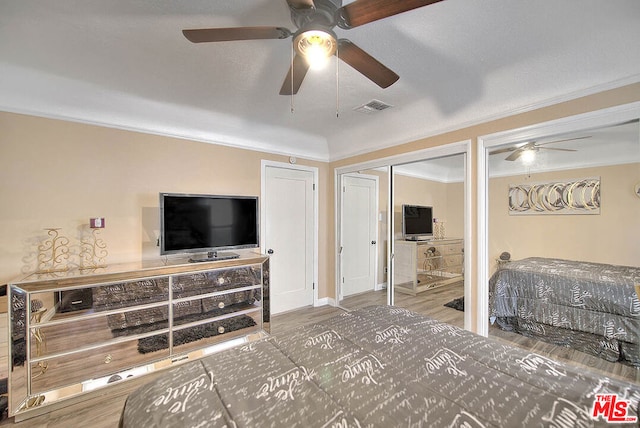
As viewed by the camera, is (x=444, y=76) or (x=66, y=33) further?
(x=444, y=76)

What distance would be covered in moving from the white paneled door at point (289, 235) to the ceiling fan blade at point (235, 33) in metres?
2.31

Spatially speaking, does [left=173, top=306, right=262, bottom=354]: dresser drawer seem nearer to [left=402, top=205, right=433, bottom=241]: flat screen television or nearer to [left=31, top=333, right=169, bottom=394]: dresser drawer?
[left=31, top=333, right=169, bottom=394]: dresser drawer

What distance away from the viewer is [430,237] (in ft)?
10.2

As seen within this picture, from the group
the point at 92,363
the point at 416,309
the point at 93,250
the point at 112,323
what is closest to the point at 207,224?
the point at 93,250

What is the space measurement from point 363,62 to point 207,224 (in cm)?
217

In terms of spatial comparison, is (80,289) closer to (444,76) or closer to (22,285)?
A: (22,285)

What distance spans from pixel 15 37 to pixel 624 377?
4982 millimetres

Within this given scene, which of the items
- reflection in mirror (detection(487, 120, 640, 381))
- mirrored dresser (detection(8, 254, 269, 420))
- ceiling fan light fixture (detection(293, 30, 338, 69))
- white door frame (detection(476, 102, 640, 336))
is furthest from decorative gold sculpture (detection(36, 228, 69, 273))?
reflection in mirror (detection(487, 120, 640, 381))

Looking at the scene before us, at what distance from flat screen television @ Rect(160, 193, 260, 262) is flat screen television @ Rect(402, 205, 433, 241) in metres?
1.84

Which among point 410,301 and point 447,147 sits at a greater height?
point 447,147

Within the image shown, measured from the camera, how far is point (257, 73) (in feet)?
7.26

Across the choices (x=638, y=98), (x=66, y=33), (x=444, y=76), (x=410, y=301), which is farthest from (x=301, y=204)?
(x=638, y=98)

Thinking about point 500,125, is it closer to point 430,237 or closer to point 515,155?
point 515,155

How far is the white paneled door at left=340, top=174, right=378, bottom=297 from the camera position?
3.83 m
